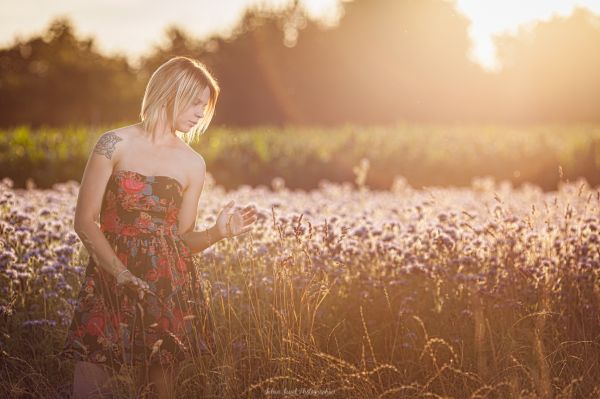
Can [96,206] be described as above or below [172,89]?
below

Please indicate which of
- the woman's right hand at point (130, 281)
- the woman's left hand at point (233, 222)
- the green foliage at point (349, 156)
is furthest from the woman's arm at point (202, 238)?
the green foliage at point (349, 156)

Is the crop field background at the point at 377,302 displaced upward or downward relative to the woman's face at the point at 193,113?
downward

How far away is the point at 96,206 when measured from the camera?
3.21m

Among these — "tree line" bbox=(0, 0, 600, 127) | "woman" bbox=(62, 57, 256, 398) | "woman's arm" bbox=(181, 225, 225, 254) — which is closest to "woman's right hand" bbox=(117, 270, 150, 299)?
"woman" bbox=(62, 57, 256, 398)

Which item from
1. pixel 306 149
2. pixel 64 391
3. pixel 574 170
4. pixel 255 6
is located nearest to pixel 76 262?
pixel 64 391

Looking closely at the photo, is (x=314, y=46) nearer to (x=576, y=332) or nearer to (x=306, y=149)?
(x=306, y=149)

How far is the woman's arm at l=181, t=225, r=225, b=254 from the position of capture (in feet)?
11.9

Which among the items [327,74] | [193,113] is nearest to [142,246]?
[193,113]

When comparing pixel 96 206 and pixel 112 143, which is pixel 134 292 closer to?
pixel 96 206

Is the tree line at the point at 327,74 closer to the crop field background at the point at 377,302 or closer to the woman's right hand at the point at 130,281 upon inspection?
the crop field background at the point at 377,302

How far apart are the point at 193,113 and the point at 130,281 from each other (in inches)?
37.3

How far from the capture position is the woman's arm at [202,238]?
11.9ft

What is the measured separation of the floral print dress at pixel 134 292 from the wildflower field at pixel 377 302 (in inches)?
19.9

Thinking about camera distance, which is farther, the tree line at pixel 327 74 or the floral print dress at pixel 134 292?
the tree line at pixel 327 74
